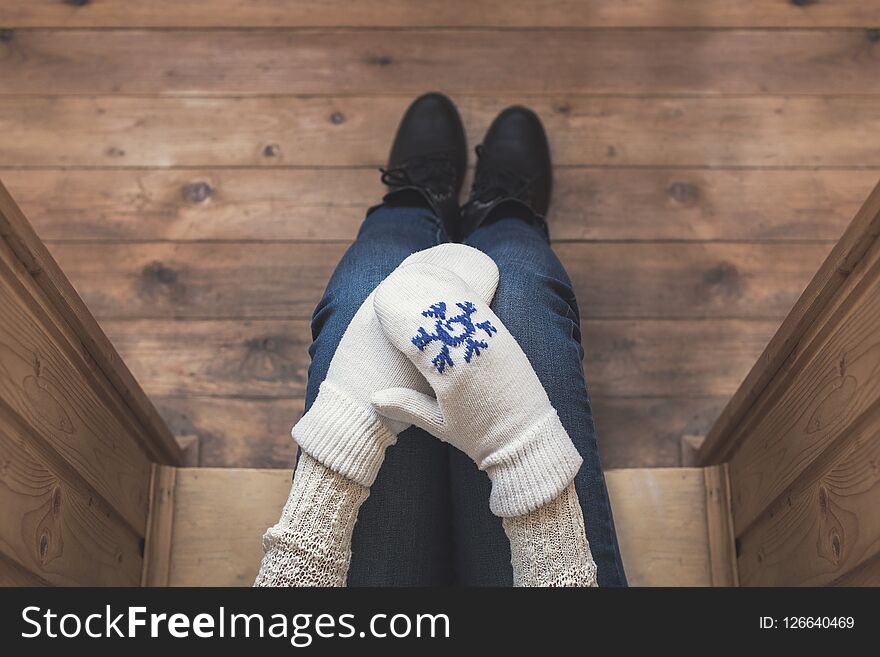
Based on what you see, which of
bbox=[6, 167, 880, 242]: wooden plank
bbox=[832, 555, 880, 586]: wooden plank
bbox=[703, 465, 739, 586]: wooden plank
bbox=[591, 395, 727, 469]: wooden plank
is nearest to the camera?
bbox=[832, 555, 880, 586]: wooden plank

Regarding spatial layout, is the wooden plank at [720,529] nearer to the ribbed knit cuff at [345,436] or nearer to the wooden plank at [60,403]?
the ribbed knit cuff at [345,436]

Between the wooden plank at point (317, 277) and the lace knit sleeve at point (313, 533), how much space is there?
57 cm

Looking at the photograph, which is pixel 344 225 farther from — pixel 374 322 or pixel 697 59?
pixel 697 59

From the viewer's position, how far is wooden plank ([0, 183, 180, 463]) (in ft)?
2.28

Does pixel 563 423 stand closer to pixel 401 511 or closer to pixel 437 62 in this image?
pixel 401 511

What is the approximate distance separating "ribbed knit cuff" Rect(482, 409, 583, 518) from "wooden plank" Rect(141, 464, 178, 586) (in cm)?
56

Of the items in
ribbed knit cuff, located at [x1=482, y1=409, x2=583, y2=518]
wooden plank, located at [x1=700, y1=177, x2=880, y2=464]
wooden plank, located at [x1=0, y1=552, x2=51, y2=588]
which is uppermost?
wooden plank, located at [x1=700, y1=177, x2=880, y2=464]

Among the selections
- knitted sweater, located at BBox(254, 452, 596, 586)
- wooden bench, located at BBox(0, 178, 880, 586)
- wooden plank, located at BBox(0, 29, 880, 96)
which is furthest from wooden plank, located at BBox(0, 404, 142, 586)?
wooden plank, located at BBox(0, 29, 880, 96)

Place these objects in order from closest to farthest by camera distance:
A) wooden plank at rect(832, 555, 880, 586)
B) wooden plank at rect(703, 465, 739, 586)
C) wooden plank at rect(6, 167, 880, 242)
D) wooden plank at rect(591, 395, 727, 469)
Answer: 1. wooden plank at rect(832, 555, 880, 586)
2. wooden plank at rect(703, 465, 739, 586)
3. wooden plank at rect(591, 395, 727, 469)
4. wooden plank at rect(6, 167, 880, 242)

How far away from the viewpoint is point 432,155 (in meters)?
1.30

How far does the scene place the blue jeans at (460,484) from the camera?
33.3 inches

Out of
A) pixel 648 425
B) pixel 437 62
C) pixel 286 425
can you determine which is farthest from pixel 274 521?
pixel 437 62

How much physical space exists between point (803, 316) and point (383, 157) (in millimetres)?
768

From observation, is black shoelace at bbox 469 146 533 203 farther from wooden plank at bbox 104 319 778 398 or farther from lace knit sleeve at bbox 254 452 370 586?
lace knit sleeve at bbox 254 452 370 586
